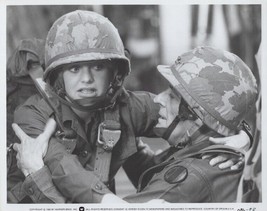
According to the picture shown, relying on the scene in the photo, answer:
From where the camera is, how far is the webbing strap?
1.11 metres

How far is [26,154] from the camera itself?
3.66 ft

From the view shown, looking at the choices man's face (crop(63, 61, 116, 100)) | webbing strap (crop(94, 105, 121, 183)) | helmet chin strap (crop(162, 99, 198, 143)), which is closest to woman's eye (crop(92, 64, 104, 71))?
man's face (crop(63, 61, 116, 100))

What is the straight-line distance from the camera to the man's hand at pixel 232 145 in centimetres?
107

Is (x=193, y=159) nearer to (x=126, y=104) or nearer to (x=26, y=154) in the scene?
(x=126, y=104)

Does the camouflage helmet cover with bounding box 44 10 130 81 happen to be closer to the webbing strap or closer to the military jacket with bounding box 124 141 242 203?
the webbing strap

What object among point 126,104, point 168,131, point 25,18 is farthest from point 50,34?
point 168,131

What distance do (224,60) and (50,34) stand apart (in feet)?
1.37

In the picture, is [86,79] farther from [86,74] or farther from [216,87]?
[216,87]

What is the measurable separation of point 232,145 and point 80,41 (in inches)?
17.1

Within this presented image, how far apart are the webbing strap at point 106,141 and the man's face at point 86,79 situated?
7 cm

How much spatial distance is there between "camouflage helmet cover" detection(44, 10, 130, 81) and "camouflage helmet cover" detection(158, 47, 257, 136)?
159 mm

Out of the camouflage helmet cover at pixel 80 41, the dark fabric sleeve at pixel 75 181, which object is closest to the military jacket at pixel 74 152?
the dark fabric sleeve at pixel 75 181

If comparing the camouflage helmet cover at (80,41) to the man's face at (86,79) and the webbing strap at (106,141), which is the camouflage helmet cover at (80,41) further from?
the webbing strap at (106,141)

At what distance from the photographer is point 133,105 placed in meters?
1.14
